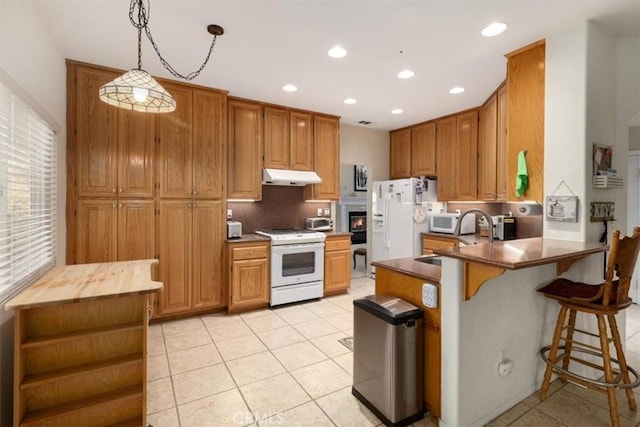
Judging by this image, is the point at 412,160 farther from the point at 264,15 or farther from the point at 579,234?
the point at 264,15

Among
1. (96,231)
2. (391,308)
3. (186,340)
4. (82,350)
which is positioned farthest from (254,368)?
(96,231)

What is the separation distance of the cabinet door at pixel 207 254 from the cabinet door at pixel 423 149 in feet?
10.9

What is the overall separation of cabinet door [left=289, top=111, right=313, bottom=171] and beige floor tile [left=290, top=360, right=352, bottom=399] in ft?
8.95

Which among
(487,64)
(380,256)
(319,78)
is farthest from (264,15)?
(380,256)

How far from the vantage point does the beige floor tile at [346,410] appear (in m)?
1.92

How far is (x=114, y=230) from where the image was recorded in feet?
10.4

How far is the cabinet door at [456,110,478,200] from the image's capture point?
14.4 ft

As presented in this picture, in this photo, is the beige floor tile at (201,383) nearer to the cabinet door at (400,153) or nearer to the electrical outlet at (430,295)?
the electrical outlet at (430,295)

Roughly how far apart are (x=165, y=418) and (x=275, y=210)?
3044mm

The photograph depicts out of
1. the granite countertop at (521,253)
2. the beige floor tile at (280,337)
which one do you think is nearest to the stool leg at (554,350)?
the granite countertop at (521,253)

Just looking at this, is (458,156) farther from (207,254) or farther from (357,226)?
(207,254)

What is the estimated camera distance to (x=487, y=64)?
296 cm

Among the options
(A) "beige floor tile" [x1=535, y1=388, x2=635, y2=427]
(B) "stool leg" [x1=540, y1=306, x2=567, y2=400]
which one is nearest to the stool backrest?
(B) "stool leg" [x1=540, y1=306, x2=567, y2=400]

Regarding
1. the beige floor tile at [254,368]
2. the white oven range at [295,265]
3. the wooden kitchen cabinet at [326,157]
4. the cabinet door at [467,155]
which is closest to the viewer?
the beige floor tile at [254,368]
